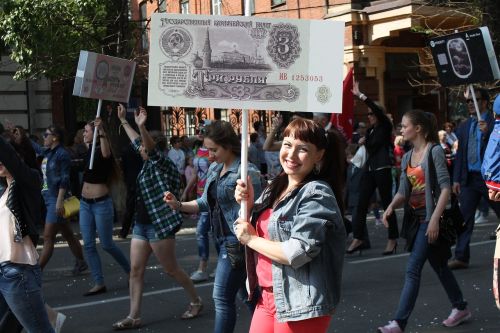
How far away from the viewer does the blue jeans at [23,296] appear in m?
4.84

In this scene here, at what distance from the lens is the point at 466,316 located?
663cm

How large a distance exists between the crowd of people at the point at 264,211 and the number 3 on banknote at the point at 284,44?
32 cm

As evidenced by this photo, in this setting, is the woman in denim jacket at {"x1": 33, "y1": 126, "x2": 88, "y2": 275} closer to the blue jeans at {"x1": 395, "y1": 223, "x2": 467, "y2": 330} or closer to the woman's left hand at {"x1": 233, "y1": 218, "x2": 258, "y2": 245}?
the blue jeans at {"x1": 395, "y1": 223, "x2": 467, "y2": 330}

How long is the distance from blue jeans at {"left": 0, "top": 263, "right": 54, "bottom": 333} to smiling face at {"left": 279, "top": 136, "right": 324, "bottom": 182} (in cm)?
190

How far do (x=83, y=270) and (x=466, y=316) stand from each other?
16.8ft

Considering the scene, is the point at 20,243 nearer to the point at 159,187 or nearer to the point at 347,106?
→ the point at 159,187

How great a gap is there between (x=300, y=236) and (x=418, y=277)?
2.74 metres

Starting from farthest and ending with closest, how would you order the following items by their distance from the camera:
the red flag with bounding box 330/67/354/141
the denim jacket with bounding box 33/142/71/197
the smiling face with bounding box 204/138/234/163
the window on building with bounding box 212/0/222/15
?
the window on building with bounding box 212/0/222/15 < the red flag with bounding box 330/67/354/141 < the denim jacket with bounding box 33/142/71/197 < the smiling face with bounding box 204/138/234/163

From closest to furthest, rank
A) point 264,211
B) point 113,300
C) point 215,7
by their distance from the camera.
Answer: point 264,211, point 113,300, point 215,7

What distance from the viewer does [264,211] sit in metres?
4.07

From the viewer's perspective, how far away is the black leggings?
10438mm

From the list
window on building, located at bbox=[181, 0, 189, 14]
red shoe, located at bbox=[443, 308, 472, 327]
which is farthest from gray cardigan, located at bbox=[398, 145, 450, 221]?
window on building, located at bbox=[181, 0, 189, 14]

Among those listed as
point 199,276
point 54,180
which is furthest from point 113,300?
point 54,180

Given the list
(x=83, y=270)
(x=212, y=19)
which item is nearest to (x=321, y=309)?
(x=212, y=19)
